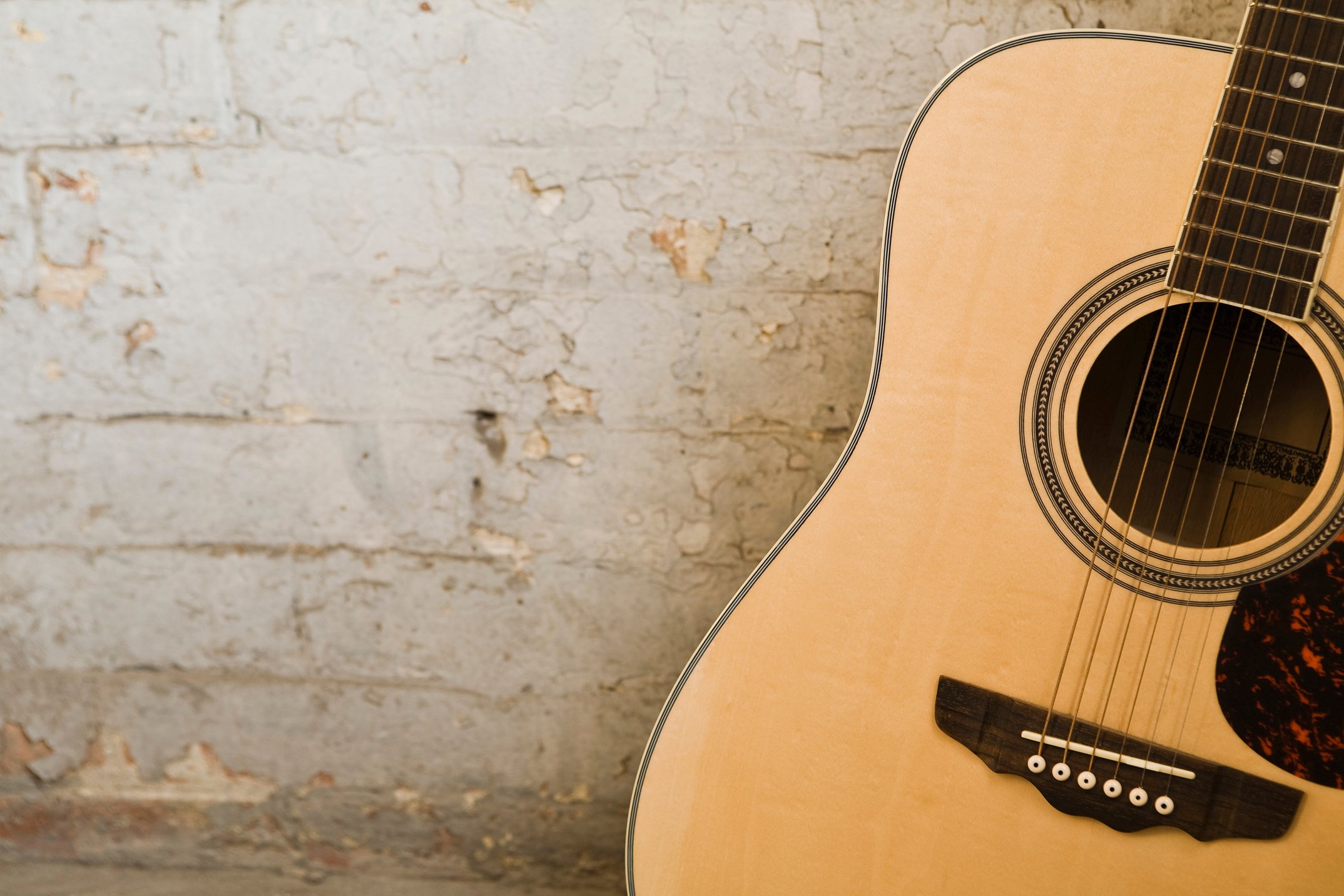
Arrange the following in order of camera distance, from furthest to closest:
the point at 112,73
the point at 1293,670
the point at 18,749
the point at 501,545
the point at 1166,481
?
the point at 18,749, the point at 501,545, the point at 112,73, the point at 1166,481, the point at 1293,670

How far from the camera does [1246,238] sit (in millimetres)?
864

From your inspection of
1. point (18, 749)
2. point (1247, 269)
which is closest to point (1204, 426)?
point (1247, 269)

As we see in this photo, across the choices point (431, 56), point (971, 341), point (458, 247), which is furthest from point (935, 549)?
point (431, 56)

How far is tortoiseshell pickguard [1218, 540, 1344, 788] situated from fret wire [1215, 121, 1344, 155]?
0.41m

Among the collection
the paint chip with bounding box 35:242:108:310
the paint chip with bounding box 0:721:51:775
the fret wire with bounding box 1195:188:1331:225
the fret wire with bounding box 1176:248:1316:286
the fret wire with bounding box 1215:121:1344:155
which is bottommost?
the paint chip with bounding box 0:721:51:775

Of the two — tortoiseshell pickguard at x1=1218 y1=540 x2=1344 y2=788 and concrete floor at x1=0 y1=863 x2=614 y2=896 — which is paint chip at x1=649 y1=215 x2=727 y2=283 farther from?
concrete floor at x1=0 y1=863 x2=614 y2=896

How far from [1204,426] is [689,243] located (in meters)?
0.77

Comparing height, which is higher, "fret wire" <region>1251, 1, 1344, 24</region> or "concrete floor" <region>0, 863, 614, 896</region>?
"fret wire" <region>1251, 1, 1344, 24</region>

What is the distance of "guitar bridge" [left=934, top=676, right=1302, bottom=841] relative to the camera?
2.79 feet

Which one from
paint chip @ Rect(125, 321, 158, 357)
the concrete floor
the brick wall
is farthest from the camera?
the concrete floor

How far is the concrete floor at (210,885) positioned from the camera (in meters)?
1.50

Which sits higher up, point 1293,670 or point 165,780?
point 1293,670

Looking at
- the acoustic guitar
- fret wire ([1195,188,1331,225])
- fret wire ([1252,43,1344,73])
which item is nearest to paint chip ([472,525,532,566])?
the acoustic guitar

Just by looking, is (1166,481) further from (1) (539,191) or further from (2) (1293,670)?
(1) (539,191)
